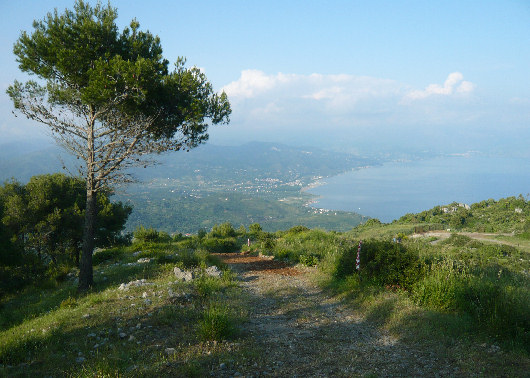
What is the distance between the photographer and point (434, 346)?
596 cm

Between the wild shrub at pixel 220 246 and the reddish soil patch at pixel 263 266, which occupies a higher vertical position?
the reddish soil patch at pixel 263 266

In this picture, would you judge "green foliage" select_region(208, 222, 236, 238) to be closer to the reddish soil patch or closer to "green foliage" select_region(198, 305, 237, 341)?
the reddish soil patch

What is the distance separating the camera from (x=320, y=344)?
644 cm

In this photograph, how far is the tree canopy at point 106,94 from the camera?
32.7ft

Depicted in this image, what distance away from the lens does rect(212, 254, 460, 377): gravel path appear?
207 inches

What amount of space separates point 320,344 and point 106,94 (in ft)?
30.6

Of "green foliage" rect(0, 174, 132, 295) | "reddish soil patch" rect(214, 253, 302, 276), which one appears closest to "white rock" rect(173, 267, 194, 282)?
"reddish soil patch" rect(214, 253, 302, 276)

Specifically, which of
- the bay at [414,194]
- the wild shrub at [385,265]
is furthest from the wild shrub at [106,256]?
the bay at [414,194]

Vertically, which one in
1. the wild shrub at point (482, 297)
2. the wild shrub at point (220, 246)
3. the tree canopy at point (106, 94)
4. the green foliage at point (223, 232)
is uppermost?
the tree canopy at point (106, 94)

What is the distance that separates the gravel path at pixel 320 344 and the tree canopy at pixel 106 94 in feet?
22.0

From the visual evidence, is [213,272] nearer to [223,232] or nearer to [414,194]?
[223,232]

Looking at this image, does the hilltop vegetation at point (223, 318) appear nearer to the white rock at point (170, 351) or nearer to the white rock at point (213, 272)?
the white rock at point (170, 351)

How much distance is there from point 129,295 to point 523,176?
251m

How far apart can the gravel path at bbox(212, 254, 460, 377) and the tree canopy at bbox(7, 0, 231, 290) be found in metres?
6.71
